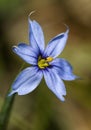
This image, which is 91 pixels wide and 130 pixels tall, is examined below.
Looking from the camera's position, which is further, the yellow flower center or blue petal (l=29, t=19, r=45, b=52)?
the yellow flower center

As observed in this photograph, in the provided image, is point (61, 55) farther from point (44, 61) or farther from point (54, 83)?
point (54, 83)

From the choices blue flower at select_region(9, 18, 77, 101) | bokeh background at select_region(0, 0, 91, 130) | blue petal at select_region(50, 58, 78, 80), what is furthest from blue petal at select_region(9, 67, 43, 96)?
bokeh background at select_region(0, 0, 91, 130)

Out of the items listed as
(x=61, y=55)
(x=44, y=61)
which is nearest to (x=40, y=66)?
(x=44, y=61)

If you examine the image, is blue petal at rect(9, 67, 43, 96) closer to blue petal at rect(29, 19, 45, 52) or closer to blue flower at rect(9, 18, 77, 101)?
blue flower at rect(9, 18, 77, 101)

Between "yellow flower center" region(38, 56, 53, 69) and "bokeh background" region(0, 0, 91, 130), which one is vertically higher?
"yellow flower center" region(38, 56, 53, 69)

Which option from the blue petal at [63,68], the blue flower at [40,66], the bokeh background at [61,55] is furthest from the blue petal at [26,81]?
the bokeh background at [61,55]

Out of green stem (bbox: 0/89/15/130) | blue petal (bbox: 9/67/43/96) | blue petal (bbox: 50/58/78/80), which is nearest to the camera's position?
blue petal (bbox: 9/67/43/96)
